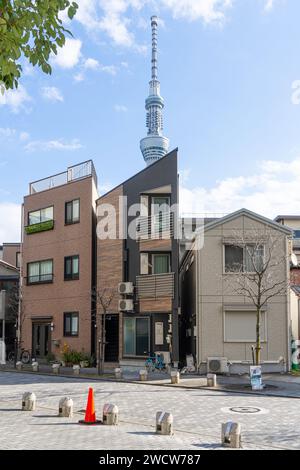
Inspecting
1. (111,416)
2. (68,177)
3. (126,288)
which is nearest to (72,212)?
(68,177)

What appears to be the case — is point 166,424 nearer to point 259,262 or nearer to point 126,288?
point 259,262

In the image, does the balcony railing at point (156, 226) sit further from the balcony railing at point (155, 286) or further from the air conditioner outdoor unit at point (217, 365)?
the air conditioner outdoor unit at point (217, 365)

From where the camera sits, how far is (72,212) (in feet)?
118

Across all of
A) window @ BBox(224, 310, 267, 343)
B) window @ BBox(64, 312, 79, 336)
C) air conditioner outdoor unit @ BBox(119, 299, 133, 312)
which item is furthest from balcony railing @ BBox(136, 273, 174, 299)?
window @ BBox(64, 312, 79, 336)

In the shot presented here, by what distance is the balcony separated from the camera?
118 feet

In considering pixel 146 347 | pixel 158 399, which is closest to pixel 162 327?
pixel 146 347

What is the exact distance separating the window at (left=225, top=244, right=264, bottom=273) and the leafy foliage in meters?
20.7

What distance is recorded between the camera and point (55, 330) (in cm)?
3553

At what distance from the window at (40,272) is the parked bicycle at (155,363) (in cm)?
1015

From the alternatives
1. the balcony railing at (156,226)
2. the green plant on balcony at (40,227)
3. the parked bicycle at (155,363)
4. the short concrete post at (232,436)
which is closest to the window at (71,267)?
the green plant on balcony at (40,227)

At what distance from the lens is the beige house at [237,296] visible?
89.7 ft

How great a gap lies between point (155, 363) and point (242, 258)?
22.4ft

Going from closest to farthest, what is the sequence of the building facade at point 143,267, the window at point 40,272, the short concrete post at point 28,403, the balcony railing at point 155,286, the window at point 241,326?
the short concrete post at point 28,403 < the window at point 241,326 < the balcony railing at point 155,286 < the building facade at point 143,267 < the window at point 40,272
